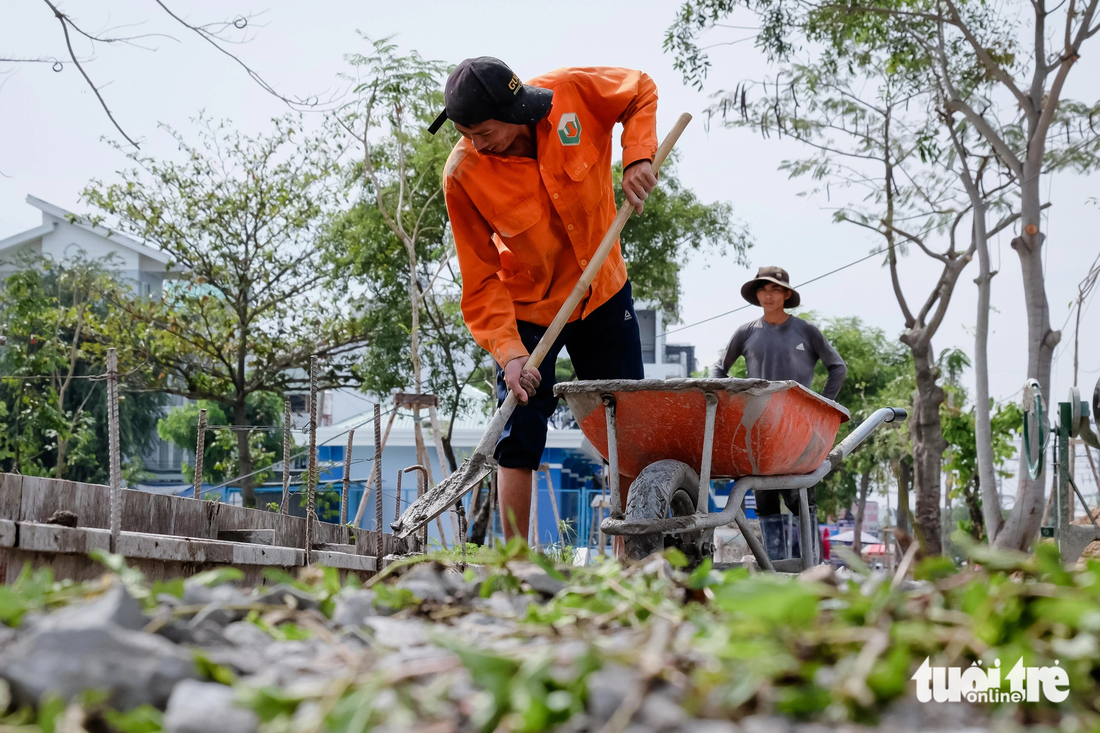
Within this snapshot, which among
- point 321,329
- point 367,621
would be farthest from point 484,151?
point 321,329

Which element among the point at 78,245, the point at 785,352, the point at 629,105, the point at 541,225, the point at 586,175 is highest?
the point at 78,245

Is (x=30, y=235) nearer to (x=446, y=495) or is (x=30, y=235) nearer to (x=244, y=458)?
(x=244, y=458)

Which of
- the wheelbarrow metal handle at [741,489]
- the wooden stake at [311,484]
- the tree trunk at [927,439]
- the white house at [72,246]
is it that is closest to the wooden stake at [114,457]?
the wooden stake at [311,484]

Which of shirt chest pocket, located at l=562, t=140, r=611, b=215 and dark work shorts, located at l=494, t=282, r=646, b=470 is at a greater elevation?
shirt chest pocket, located at l=562, t=140, r=611, b=215

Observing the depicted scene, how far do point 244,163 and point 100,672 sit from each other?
15.3 metres

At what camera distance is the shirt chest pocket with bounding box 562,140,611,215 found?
10.2 feet

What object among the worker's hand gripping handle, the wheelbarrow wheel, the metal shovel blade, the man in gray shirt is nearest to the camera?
the wheelbarrow wheel

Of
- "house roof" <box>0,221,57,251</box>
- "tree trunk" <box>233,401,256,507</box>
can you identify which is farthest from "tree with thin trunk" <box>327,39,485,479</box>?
"house roof" <box>0,221,57,251</box>

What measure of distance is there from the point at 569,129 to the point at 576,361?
0.84 m

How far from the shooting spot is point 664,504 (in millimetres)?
2736

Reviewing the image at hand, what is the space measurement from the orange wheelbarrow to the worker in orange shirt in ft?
0.92

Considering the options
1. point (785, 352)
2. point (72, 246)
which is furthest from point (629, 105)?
point (72, 246)

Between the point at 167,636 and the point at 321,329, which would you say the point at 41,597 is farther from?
the point at 321,329

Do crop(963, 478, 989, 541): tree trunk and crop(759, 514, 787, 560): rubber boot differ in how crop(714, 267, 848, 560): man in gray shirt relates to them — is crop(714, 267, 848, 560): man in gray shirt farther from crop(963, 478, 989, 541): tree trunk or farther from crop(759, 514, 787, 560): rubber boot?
crop(963, 478, 989, 541): tree trunk
